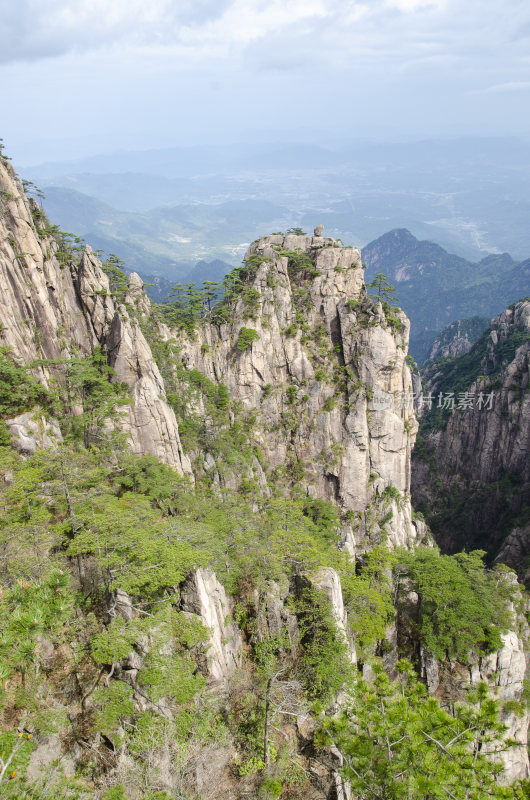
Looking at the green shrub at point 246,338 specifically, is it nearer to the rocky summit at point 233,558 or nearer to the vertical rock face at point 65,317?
the rocky summit at point 233,558

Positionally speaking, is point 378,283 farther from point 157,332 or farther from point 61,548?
point 61,548

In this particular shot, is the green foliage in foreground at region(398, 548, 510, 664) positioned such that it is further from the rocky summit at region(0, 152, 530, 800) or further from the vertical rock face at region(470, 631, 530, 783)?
the vertical rock face at region(470, 631, 530, 783)

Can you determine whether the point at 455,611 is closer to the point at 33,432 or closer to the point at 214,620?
the point at 214,620

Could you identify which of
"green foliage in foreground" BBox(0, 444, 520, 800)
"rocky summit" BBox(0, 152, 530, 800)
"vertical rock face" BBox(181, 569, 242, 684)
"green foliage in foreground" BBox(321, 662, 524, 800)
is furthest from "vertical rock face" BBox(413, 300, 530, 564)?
"green foliage in foreground" BBox(321, 662, 524, 800)

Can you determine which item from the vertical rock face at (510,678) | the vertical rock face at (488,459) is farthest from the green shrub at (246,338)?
the vertical rock face at (488,459)

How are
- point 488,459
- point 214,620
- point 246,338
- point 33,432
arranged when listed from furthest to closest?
point 488,459, point 246,338, point 33,432, point 214,620

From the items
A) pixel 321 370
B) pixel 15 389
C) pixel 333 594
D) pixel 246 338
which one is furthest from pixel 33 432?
pixel 321 370

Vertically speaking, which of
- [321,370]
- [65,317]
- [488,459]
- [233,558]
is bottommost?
[488,459]
